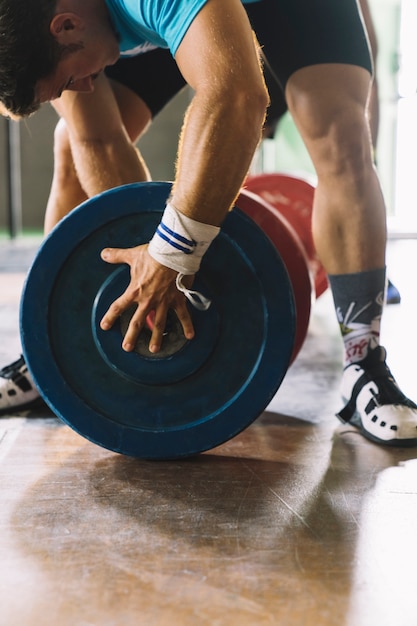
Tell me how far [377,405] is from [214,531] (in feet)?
1.80

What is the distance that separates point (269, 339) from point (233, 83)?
1.45ft

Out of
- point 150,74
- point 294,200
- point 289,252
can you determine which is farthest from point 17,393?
point 294,200

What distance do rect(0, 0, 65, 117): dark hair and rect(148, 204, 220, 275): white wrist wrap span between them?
332 mm

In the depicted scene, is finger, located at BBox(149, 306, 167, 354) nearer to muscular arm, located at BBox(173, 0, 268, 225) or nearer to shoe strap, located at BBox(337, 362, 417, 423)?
muscular arm, located at BBox(173, 0, 268, 225)

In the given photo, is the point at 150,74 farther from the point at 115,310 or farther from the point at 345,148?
the point at 115,310

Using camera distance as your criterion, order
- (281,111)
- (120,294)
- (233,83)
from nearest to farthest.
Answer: (233,83)
(120,294)
(281,111)

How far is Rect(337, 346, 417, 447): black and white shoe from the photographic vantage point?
4.66 ft

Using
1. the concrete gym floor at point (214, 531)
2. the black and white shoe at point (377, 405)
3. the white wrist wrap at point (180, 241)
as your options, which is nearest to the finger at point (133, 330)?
the white wrist wrap at point (180, 241)

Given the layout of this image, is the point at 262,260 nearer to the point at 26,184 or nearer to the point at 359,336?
the point at 359,336

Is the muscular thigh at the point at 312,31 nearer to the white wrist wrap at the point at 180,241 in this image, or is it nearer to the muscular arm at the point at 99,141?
the muscular arm at the point at 99,141

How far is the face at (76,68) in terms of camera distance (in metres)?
1.26

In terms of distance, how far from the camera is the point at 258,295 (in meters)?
1.28

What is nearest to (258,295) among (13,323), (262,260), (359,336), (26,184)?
(262,260)

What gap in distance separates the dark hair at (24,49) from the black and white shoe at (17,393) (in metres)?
0.66
